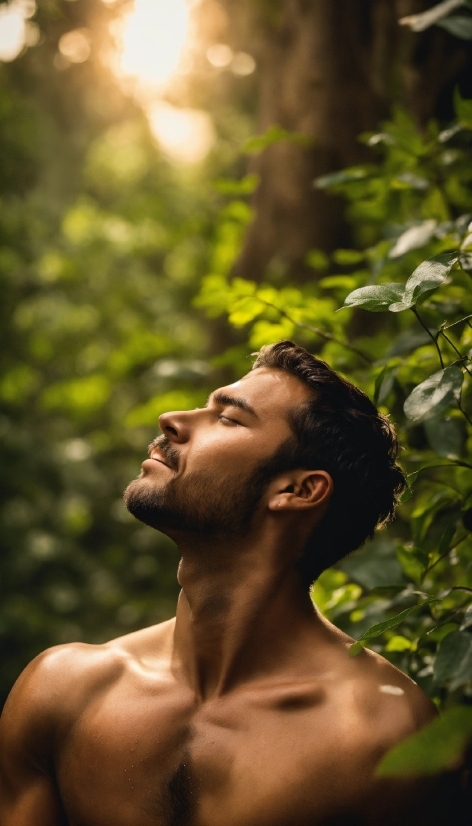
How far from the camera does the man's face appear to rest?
1619mm

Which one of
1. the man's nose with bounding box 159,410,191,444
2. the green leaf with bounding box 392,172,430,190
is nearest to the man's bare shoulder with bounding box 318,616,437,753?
the man's nose with bounding box 159,410,191,444

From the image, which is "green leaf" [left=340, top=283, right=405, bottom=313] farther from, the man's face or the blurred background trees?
the man's face

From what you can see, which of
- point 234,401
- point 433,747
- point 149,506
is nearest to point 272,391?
point 234,401

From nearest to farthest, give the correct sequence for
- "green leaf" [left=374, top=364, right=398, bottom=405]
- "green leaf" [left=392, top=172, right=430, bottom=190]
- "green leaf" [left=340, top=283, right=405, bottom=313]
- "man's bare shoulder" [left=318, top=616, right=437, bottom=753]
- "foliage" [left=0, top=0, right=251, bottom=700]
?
"green leaf" [left=340, top=283, right=405, bottom=313] → "man's bare shoulder" [left=318, top=616, right=437, bottom=753] → "green leaf" [left=374, top=364, right=398, bottom=405] → "green leaf" [left=392, top=172, right=430, bottom=190] → "foliage" [left=0, top=0, right=251, bottom=700]

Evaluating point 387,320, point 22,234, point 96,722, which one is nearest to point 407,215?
point 387,320

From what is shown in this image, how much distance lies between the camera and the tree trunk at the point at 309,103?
134 inches

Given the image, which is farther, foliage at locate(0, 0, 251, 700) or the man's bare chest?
foliage at locate(0, 0, 251, 700)

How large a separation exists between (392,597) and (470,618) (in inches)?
19.7

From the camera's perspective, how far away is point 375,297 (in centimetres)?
125

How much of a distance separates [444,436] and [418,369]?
319 millimetres

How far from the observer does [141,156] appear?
784 cm

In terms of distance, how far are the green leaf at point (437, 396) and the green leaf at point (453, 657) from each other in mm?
339

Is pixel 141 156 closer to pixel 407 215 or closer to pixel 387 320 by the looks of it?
pixel 387 320

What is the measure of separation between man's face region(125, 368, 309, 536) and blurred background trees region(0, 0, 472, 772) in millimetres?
209
